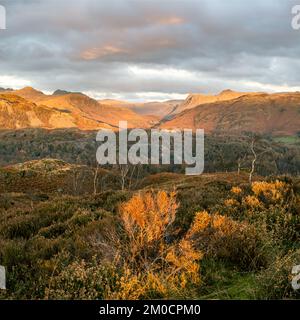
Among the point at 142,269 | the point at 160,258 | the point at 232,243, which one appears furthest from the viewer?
the point at 232,243

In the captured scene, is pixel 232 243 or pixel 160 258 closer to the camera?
pixel 160 258

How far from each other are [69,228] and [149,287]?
181 inches

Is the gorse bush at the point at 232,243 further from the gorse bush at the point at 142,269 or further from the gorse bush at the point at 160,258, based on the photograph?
the gorse bush at the point at 142,269

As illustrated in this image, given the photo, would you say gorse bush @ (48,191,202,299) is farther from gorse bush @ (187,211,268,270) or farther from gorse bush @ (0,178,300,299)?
gorse bush @ (187,211,268,270)

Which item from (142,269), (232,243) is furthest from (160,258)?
(232,243)

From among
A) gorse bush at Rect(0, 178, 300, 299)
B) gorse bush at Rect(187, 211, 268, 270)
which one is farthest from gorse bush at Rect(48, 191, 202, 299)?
gorse bush at Rect(187, 211, 268, 270)

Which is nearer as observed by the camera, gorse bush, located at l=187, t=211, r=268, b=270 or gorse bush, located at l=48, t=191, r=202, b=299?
gorse bush, located at l=48, t=191, r=202, b=299

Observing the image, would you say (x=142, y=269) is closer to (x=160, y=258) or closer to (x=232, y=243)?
(x=160, y=258)

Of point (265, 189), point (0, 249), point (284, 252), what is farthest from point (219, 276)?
point (265, 189)

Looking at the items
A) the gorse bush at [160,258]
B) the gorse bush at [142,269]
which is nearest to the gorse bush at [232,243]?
Answer: the gorse bush at [160,258]

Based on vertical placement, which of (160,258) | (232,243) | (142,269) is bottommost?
(142,269)

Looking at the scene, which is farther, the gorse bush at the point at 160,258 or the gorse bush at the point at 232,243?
the gorse bush at the point at 232,243

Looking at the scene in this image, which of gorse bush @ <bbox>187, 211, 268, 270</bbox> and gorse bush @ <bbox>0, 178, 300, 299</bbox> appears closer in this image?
gorse bush @ <bbox>0, 178, 300, 299</bbox>

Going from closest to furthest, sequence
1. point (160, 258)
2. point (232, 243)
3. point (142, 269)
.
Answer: point (142, 269)
point (160, 258)
point (232, 243)
